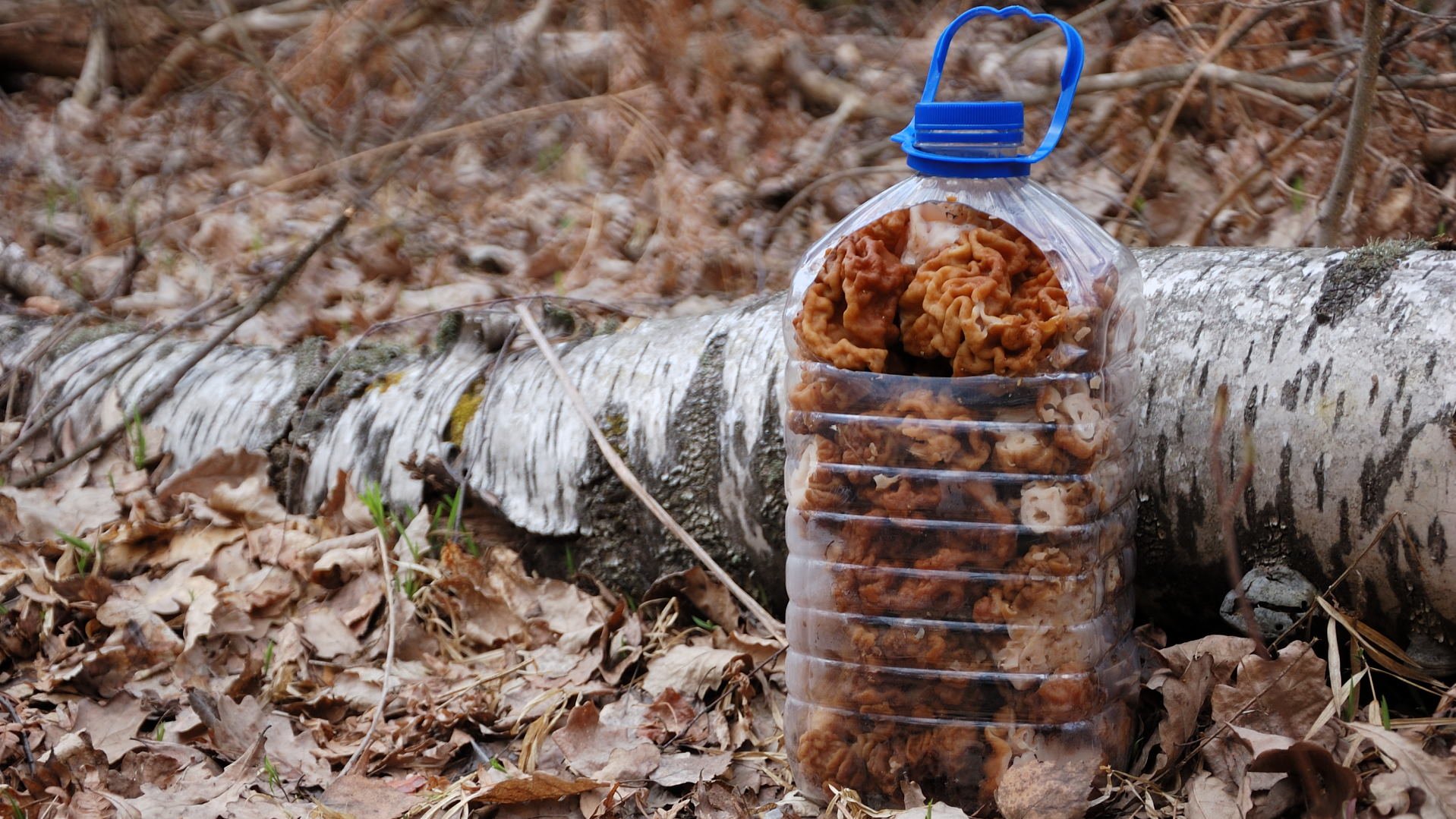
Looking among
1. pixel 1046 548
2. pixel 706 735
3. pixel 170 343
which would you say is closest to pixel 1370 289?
pixel 1046 548

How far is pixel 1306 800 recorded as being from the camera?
1.77 m

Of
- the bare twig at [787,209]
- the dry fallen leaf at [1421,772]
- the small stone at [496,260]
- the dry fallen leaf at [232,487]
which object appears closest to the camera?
the dry fallen leaf at [1421,772]

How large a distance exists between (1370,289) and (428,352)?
256 centimetres

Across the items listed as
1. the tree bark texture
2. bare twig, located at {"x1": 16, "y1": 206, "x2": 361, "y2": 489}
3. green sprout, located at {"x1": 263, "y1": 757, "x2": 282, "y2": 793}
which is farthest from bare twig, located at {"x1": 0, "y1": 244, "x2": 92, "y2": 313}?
green sprout, located at {"x1": 263, "y1": 757, "x2": 282, "y2": 793}

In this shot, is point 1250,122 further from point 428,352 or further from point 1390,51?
point 428,352

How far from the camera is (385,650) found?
276 centimetres

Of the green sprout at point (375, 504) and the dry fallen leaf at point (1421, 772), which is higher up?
the dry fallen leaf at point (1421, 772)

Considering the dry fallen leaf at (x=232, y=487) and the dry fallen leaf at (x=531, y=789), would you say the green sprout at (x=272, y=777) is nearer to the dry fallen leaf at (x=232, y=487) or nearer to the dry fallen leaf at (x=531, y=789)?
the dry fallen leaf at (x=531, y=789)

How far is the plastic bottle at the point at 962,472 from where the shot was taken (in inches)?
74.7

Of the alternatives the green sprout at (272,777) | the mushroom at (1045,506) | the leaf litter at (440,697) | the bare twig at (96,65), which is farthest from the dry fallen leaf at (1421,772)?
the bare twig at (96,65)

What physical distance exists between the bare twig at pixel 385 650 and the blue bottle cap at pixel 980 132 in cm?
158

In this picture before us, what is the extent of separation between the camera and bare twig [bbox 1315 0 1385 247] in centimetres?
261

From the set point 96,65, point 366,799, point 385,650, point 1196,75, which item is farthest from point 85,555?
point 96,65

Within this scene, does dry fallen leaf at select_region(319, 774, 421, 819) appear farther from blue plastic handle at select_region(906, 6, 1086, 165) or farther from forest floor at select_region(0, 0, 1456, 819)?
blue plastic handle at select_region(906, 6, 1086, 165)
